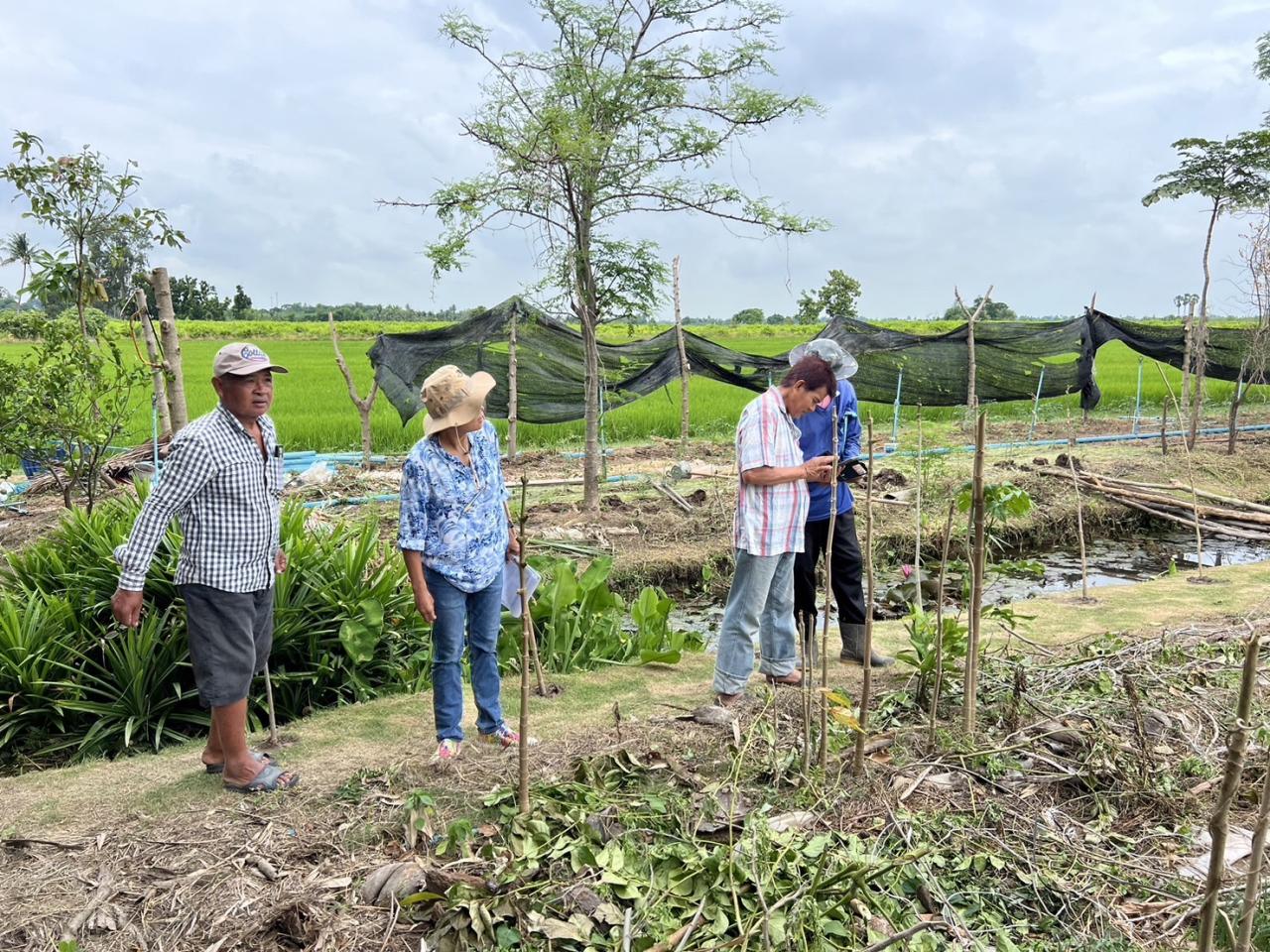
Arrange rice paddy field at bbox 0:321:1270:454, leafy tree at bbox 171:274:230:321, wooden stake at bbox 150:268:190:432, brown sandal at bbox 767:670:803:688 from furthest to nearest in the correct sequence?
leafy tree at bbox 171:274:230:321, rice paddy field at bbox 0:321:1270:454, wooden stake at bbox 150:268:190:432, brown sandal at bbox 767:670:803:688

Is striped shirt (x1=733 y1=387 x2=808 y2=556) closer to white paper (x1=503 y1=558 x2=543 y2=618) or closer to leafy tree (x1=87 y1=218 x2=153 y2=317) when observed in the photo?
white paper (x1=503 y1=558 x2=543 y2=618)

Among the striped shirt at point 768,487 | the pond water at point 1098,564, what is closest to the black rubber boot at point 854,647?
the striped shirt at point 768,487

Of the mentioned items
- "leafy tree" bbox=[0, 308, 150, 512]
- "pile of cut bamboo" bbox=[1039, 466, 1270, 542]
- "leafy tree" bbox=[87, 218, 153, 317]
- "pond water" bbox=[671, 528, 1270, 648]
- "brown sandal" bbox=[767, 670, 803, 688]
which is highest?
"leafy tree" bbox=[87, 218, 153, 317]

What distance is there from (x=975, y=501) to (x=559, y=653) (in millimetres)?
2584

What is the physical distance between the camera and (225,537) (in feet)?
8.65

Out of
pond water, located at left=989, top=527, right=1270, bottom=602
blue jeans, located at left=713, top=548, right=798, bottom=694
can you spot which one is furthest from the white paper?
pond water, located at left=989, top=527, right=1270, bottom=602

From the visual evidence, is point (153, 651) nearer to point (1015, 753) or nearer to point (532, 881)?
point (532, 881)

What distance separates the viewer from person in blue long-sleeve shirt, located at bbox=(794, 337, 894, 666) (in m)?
3.65

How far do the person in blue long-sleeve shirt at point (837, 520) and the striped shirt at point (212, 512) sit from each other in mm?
2085

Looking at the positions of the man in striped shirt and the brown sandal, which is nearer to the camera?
the man in striped shirt

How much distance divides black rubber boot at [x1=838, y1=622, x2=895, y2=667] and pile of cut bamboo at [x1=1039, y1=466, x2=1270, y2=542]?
4566mm

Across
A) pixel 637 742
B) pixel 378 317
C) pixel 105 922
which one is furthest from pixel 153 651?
pixel 378 317

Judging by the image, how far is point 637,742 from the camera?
281 cm

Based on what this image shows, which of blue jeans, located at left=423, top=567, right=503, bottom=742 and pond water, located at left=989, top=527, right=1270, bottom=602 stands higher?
blue jeans, located at left=423, top=567, right=503, bottom=742
